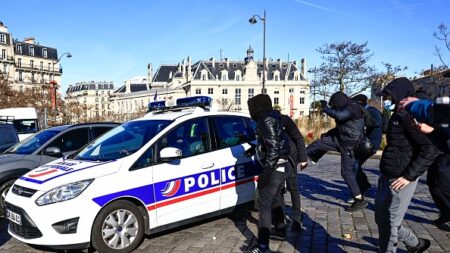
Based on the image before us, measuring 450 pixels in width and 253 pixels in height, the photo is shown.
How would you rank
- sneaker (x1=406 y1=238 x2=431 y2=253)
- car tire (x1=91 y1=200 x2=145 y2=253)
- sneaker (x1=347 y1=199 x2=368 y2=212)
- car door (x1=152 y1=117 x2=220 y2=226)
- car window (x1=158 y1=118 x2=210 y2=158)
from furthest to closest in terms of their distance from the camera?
sneaker (x1=347 y1=199 x2=368 y2=212) < car window (x1=158 y1=118 x2=210 y2=158) < car door (x1=152 y1=117 x2=220 y2=226) < car tire (x1=91 y1=200 x2=145 y2=253) < sneaker (x1=406 y1=238 x2=431 y2=253)

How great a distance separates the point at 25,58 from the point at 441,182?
96930 mm

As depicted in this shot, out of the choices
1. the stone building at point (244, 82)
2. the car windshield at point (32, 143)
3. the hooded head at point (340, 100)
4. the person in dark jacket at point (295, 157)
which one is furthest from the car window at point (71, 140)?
the stone building at point (244, 82)

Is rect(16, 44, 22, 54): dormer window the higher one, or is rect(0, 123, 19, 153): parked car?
rect(16, 44, 22, 54): dormer window

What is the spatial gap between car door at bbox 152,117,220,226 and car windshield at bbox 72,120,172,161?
25cm

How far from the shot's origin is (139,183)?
4.63 metres

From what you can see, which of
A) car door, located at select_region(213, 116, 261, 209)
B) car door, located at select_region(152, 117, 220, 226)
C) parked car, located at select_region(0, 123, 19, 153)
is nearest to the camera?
car door, located at select_region(152, 117, 220, 226)

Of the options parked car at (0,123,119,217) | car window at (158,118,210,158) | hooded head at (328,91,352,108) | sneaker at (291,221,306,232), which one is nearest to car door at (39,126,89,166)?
parked car at (0,123,119,217)

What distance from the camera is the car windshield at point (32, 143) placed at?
7125 mm

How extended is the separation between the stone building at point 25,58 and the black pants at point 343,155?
7859 cm

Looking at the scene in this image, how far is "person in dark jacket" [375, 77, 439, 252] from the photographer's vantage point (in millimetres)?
3271

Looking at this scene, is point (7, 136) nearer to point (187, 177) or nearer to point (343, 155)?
point (187, 177)

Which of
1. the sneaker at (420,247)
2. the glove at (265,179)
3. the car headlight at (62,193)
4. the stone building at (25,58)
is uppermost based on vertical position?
the stone building at (25,58)

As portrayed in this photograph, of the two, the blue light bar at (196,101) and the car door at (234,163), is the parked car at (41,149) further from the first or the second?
the car door at (234,163)

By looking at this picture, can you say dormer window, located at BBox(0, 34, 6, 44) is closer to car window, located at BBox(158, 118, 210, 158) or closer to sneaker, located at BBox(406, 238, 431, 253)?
car window, located at BBox(158, 118, 210, 158)
